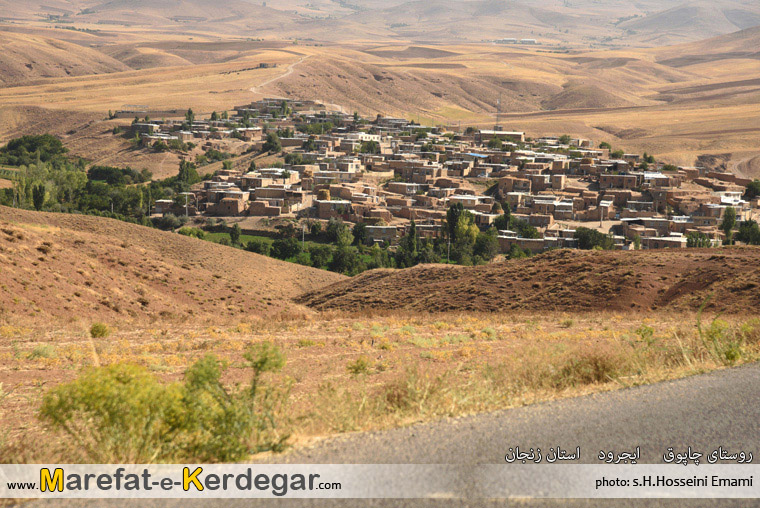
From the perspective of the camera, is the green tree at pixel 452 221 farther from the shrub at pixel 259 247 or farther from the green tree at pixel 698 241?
the green tree at pixel 698 241

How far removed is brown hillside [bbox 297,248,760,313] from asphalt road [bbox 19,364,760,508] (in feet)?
30.1

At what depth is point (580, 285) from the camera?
18594mm

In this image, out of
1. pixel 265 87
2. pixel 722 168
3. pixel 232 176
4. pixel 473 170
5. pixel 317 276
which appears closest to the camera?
pixel 317 276

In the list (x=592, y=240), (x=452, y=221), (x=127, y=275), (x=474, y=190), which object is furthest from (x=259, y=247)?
(x=474, y=190)

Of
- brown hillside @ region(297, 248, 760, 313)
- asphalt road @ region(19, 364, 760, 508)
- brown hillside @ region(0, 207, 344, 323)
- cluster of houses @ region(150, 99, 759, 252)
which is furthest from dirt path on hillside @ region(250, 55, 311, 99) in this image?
asphalt road @ region(19, 364, 760, 508)

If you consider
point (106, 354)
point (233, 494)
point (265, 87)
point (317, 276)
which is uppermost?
point (265, 87)

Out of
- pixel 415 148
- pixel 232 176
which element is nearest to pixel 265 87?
pixel 415 148

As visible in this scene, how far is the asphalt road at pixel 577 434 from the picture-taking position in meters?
4.16

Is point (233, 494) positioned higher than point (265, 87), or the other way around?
point (265, 87)

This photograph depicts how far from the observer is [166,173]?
71.9 metres

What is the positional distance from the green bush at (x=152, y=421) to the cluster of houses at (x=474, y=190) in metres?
44.0

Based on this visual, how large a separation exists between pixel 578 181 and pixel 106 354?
61.9 metres

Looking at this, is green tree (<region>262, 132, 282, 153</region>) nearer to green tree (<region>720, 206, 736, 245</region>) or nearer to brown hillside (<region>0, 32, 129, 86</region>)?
green tree (<region>720, 206, 736, 245</region>)

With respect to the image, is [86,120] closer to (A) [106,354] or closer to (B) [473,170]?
(B) [473,170]
